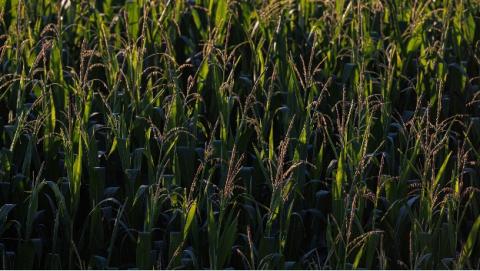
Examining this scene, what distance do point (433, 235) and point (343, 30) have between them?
1780 millimetres

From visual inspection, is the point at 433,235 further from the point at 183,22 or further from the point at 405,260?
the point at 183,22

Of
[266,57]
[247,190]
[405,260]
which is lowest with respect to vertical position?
[405,260]

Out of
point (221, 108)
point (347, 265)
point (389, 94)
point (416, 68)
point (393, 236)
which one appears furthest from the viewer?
point (416, 68)

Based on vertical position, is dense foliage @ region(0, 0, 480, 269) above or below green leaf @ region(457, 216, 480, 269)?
above

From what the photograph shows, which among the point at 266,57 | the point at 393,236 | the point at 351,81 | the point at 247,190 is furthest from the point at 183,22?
the point at 393,236

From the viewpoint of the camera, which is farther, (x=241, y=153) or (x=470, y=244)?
(x=241, y=153)

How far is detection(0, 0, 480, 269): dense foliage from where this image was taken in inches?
143

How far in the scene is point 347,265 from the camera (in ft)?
11.6

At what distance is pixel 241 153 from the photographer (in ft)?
13.5

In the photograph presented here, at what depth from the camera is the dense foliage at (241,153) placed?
3631mm

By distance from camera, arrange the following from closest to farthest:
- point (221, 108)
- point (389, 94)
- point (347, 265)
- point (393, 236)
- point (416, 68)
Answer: point (347, 265) < point (393, 236) < point (221, 108) < point (389, 94) < point (416, 68)

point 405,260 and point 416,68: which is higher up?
point 416,68

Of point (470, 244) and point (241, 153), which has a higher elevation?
point (241, 153)

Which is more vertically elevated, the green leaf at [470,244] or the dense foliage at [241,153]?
the dense foliage at [241,153]
